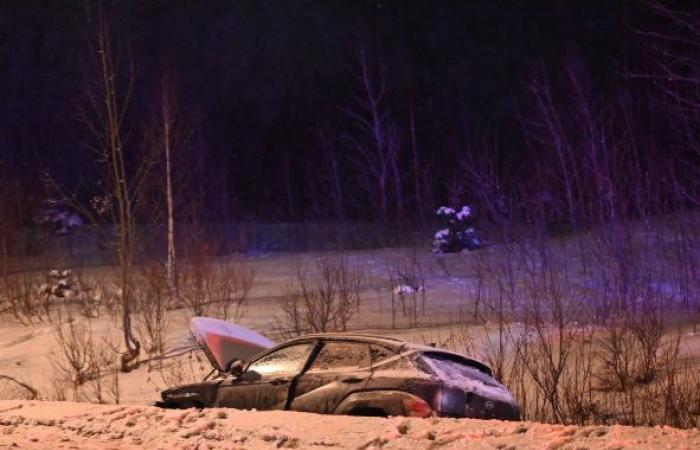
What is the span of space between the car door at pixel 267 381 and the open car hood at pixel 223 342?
1018mm

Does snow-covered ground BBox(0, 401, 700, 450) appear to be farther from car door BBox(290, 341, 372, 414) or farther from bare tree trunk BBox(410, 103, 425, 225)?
bare tree trunk BBox(410, 103, 425, 225)

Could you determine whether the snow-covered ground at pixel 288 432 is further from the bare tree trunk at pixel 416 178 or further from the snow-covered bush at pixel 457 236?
the bare tree trunk at pixel 416 178

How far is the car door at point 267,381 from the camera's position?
8.83 m

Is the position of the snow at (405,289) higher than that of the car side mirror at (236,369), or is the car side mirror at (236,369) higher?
the snow at (405,289)

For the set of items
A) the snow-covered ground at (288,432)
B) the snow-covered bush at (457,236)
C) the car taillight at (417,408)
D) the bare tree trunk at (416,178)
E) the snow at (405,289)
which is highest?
the bare tree trunk at (416,178)

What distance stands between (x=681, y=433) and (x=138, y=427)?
507cm

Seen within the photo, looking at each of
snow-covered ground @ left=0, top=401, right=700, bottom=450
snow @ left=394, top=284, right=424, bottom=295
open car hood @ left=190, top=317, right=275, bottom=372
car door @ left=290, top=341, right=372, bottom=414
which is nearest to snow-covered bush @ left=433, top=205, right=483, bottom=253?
snow @ left=394, top=284, right=424, bottom=295

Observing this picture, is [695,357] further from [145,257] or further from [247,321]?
[145,257]

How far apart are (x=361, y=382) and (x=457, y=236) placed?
21.7m

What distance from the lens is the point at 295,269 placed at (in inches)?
1126

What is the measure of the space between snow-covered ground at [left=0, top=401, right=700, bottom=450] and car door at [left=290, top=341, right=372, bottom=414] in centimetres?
36

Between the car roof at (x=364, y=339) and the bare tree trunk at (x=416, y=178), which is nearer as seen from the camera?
the car roof at (x=364, y=339)

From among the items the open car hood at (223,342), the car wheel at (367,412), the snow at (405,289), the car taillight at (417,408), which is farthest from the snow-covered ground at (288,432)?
the snow at (405,289)

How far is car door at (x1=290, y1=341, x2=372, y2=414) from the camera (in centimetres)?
820
